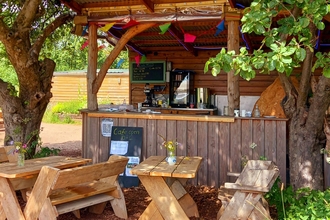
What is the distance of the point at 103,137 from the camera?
5.88 m

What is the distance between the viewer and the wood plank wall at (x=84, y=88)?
17234mm

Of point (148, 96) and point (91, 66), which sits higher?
point (91, 66)

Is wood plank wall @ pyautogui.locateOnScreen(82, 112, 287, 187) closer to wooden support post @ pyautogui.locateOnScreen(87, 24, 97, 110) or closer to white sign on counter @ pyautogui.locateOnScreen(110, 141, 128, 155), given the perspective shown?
white sign on counter @ pyautogui.locateOnScreen(110, 141, 128, 155)

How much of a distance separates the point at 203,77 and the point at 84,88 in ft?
34.4

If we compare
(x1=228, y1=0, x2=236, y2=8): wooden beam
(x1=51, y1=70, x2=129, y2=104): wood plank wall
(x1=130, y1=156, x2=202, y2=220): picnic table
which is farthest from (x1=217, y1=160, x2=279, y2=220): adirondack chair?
(x1=51, y1=70, x2=129, y2=104): wood plank wall

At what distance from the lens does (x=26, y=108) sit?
576 centimetres

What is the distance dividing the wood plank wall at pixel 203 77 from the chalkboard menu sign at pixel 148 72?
0.53 ft

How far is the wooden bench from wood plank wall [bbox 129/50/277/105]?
529cm

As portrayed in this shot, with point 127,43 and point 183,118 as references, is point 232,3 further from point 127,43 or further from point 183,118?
point 127,43

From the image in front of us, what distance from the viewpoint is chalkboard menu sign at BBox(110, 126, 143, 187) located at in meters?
5.62

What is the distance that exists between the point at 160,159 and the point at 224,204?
1.01 metres

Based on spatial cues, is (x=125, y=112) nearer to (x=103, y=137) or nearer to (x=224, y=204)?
(x=103, y=137)

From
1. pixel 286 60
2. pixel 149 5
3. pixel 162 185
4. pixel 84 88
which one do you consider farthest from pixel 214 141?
pixel 84 88

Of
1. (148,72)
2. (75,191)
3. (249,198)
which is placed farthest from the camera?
(148,72)
